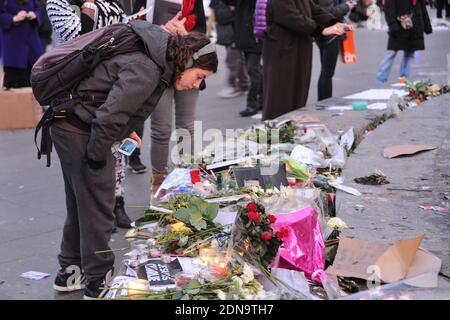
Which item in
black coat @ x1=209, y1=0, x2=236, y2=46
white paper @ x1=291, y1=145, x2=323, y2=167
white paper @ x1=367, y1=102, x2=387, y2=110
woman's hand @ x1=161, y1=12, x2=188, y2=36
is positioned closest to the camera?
woman's hand @ x1=161, y1=12, x2=188, y2=36

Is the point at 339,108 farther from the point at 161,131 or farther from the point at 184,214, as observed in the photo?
the point at 184,214

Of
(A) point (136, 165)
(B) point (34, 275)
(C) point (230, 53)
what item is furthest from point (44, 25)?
(B) point (34, 275)

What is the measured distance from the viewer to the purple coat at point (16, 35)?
321 inches

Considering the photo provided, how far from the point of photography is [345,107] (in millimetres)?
7051

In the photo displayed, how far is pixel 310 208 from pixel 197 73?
854 millimetres

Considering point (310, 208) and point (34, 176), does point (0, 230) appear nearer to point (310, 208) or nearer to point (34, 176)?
point (34, 176)

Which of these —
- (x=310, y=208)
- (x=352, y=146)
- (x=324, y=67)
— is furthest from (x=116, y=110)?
(x=324, y=67)

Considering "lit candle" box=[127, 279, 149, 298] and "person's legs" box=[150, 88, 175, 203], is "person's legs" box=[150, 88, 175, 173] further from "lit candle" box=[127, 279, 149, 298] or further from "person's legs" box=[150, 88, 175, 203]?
"lit candle" box=[127, 279, 149, 298]

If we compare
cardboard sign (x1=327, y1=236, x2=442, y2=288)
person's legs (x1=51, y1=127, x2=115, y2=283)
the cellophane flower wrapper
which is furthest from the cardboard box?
cardboard sign (x1=327, y1=236, x2=442, y2=288)

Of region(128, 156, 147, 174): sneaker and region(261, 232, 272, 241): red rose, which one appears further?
region(128, 156, 147, 174): sneaker

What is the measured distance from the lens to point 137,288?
9.51 feet

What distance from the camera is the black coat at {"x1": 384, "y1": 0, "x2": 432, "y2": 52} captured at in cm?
943

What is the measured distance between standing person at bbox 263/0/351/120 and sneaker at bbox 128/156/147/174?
127 cm

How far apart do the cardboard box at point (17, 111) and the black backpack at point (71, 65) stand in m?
4.71
